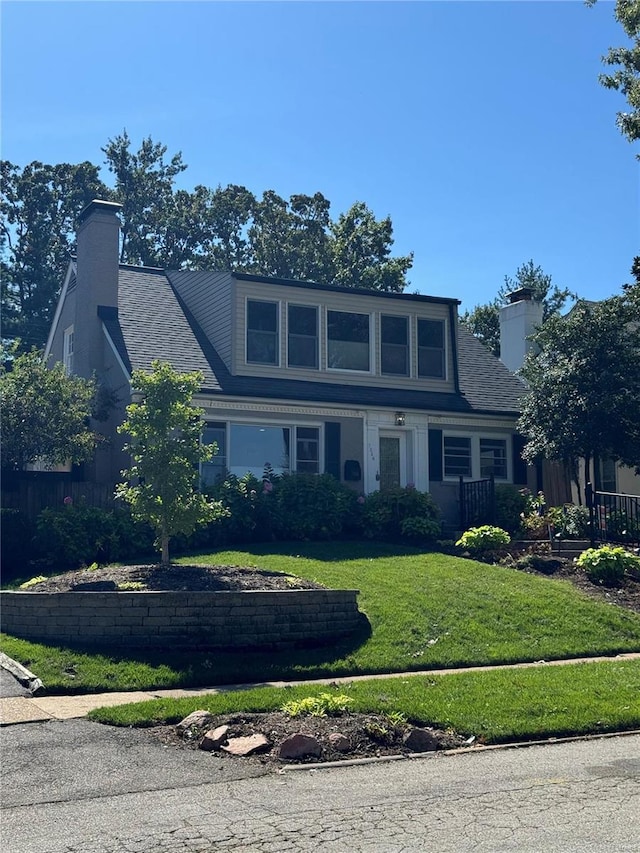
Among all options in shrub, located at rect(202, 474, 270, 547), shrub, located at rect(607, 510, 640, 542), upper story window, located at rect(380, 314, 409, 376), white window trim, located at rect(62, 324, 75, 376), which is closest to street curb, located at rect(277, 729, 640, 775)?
shrub, located at rect(607, 510, 640, 542)

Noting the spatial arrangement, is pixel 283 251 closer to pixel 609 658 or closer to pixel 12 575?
pixel 12 575

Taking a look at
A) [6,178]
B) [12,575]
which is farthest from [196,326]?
[6,178]

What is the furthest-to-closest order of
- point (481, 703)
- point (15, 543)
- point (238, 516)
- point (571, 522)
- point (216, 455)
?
point (216, 455) < point (571, 522) < point (238, 516) < point (15, 543) < point (481, 703)

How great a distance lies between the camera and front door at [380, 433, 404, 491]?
69.9 ft

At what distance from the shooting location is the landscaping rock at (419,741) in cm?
782

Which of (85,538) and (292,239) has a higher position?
(292,239)

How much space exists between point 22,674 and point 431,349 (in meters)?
15.2

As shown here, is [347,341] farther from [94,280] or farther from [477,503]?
[94,280]

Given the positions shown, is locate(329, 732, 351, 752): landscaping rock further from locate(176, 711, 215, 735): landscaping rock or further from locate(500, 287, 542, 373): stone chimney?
locate(500, 287, 542, 373): stone chimney

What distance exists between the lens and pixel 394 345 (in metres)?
22.6

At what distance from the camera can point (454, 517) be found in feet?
70.6

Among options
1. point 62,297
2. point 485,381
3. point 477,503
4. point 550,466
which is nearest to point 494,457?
point 550,466

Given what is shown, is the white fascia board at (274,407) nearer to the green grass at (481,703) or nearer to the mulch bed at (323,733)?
the green grass at (481,703)

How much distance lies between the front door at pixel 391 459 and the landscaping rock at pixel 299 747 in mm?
13841
